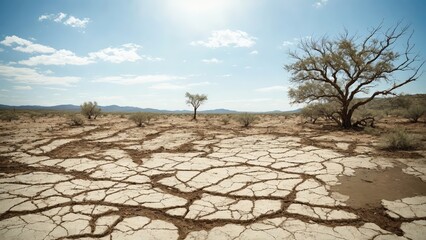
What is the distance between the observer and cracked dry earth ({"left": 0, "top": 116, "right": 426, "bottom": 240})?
2.65 metres

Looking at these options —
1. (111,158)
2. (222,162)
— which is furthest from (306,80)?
(111,158)

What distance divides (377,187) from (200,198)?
2.76 m

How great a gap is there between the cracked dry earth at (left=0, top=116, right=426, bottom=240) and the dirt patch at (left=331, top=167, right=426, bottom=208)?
2.9 inches

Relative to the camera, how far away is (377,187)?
3.72 m

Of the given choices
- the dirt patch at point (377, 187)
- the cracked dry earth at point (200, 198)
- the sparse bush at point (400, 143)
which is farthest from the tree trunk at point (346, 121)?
the dirt patch at point (377, 187)

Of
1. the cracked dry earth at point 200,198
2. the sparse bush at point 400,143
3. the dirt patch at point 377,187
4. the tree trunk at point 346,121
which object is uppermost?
the tree trunk at point 346,121

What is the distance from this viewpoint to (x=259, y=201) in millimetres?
3318

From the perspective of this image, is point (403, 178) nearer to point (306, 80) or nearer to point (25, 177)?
point (25, 177)

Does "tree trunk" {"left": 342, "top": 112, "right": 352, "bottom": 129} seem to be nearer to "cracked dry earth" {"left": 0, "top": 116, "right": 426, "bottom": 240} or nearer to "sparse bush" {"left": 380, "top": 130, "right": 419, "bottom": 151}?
"sparse bush" {"left": 380, "top": 130, "right": 419, "bottom": 151}

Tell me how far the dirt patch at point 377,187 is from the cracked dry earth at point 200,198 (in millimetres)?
73

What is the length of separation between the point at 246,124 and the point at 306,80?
410 centimetres

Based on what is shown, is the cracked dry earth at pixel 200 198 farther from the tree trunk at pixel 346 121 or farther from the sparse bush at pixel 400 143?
the tree trunk at pixel 346 121

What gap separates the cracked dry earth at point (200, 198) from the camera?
2652 millimetres

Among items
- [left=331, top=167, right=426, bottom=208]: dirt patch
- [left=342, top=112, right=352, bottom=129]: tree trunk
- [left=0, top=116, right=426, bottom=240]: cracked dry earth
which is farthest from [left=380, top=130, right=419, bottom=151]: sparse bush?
[left=342, top=112, right=352, bottom=129]: tree trunk
